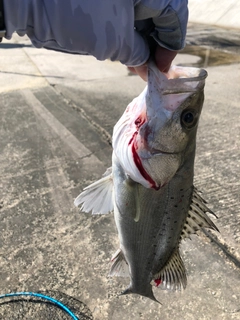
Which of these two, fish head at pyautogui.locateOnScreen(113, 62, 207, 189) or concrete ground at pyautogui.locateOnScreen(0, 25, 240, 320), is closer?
fish head at pyautogui.locateOnScreen(113, 62, 207, 189)

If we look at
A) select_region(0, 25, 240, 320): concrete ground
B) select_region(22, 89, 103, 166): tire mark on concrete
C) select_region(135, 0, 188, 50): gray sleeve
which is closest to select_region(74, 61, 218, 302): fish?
select_region(135, 0, 188, 50): gray sleeve

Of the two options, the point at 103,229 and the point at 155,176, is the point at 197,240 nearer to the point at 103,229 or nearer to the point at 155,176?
the point at 103,229

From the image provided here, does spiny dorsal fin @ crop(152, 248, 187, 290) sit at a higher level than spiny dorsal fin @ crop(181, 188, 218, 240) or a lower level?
lower

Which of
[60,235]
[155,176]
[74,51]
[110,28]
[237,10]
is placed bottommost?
[237,10]

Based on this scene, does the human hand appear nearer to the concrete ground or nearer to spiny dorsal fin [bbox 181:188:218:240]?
spiny dorsal fin [bbox 181:188:218:240]

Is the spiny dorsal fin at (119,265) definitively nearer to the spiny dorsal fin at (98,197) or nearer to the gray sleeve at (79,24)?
the spiny dorsal fin at (98,197)

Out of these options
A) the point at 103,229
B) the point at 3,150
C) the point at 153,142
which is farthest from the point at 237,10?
the point at 153,142
